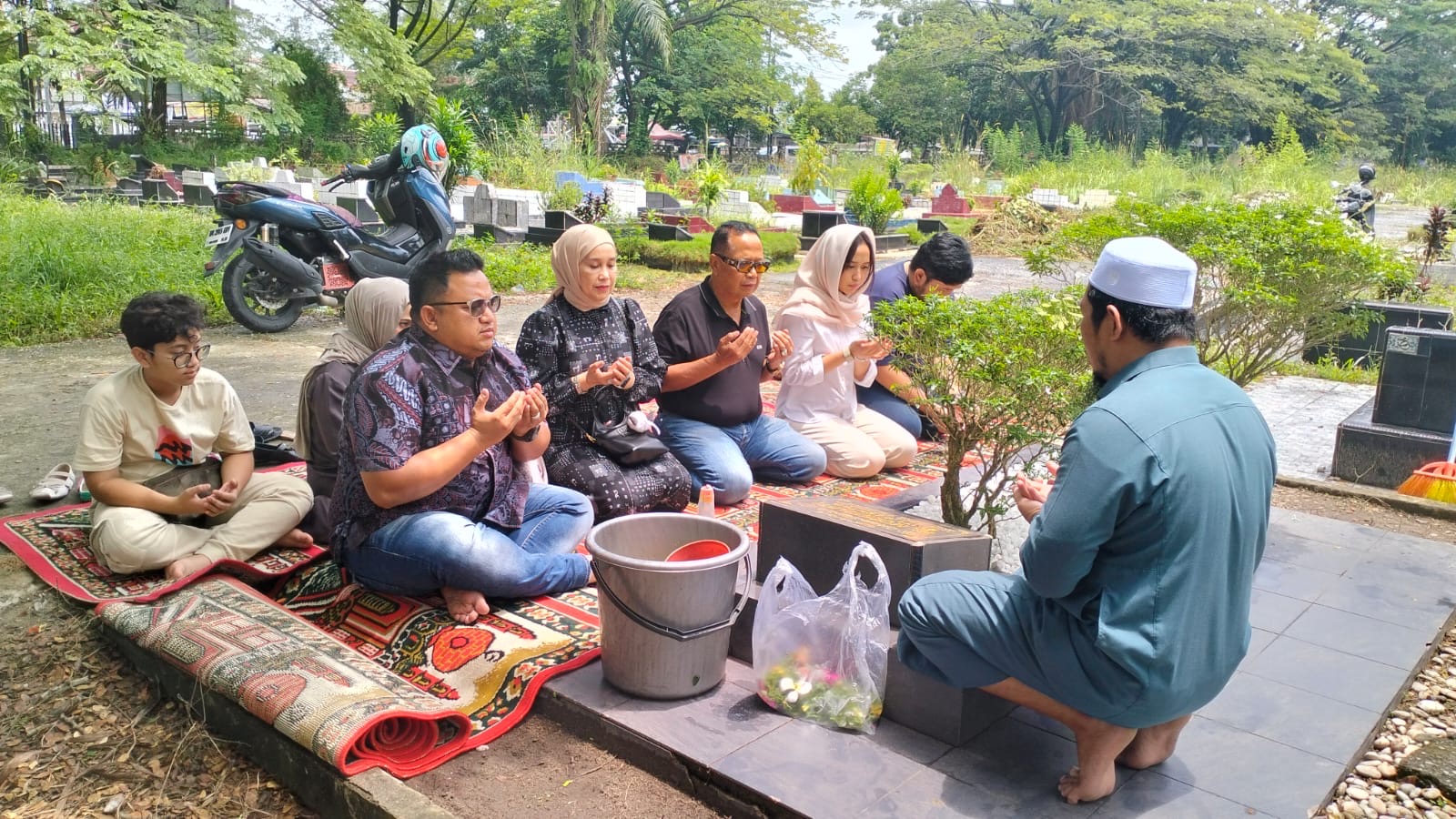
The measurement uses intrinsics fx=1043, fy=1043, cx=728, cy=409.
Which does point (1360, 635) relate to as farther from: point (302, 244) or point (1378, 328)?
point (302, 244)

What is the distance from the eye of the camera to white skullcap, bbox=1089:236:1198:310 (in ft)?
7.84

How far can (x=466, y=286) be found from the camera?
3.32 m

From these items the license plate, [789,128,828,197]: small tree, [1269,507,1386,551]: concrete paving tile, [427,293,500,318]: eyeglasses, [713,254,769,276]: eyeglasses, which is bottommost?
[1269,507,1386,551]: concrete paving tile

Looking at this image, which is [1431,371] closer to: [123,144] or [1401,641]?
[1401,641]

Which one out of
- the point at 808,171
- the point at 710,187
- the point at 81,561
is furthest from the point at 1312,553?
the point at 808,171

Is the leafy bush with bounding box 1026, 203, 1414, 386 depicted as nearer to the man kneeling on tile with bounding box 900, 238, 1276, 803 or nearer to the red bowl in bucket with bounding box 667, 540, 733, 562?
the man kneeling on tile with bounding box 900, 238, 1276, 803

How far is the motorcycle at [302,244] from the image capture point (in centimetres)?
850

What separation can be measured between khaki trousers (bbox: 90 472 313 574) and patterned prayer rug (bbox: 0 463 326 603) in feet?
0.17

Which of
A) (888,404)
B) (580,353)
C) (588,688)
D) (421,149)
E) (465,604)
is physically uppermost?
(421,149)

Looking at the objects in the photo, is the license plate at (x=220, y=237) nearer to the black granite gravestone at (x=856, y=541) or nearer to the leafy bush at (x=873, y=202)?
the black granite gravestone at (x=856, y=541)

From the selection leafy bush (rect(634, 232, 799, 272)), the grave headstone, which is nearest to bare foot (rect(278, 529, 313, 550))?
leafy bush (rect(634, 232, 799, 272))

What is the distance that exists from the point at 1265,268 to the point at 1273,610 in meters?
2.14

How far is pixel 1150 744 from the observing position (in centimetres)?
270

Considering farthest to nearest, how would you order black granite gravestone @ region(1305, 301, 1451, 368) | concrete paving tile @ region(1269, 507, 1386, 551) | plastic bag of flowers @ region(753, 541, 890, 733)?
black granite gravestone @ region(1305, 301, 1451, 368) → concrete paving tile @ region(1269, 507, 1386, 551) → plastic bag of flowers @ region(753, 541, 890, 733)
